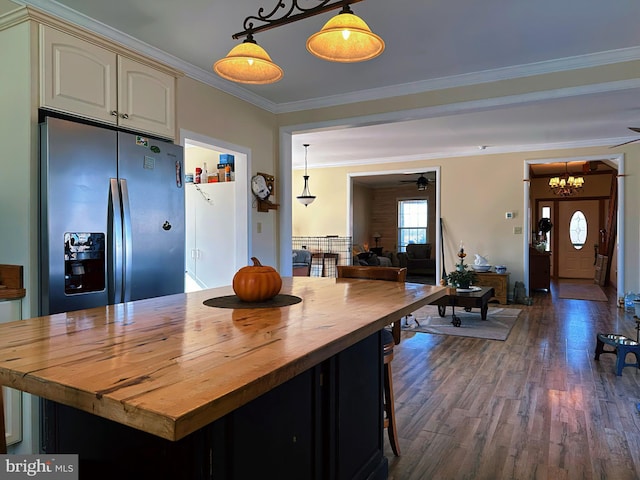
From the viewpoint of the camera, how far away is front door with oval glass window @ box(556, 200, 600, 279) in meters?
10.7

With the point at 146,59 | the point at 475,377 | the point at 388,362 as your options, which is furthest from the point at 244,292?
the point at 475,377

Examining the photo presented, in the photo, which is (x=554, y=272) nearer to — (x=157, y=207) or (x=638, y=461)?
(x=638, y=461)

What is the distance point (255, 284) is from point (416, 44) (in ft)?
7.74

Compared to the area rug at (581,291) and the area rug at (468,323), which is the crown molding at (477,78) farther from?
the area rug at (581,291)

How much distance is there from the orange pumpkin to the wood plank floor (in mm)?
1144

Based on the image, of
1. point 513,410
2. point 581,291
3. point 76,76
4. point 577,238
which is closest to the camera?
point 76,76

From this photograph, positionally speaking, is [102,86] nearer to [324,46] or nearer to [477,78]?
[324,46]

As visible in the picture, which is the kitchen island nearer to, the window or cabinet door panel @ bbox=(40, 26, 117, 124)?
cabinet door panel @ bbox=(40, 26, 117, 124)

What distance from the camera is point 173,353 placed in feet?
3.32

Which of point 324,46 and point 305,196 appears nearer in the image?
point 324,46

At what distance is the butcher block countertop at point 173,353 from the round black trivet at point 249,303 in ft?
0.20

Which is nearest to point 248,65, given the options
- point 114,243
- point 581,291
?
point 114,243

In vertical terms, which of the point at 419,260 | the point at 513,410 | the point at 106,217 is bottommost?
the point at 513,410

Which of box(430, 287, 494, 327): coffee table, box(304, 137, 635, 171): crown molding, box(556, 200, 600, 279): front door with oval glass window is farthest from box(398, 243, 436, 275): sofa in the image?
box(430, 287, 494, 327): coffee table
